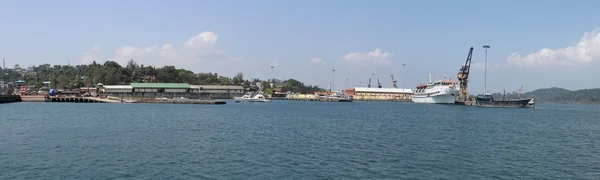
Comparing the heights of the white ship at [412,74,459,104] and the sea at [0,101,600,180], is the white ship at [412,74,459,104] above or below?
above

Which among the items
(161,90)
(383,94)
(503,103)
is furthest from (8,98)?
(383,94)

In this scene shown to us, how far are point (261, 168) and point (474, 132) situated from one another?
80.2 feet

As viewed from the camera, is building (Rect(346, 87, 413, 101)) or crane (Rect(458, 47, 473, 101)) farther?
building (Rect(346, 87, 413, 101))

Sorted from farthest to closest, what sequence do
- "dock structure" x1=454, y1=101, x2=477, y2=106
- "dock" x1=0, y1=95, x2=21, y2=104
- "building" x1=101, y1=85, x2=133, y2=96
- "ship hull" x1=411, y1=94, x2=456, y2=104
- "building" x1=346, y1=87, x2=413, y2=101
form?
"building" x1=346, y1=87, x2=413, y2=101, "building" x1=101, y1=85, x2=133, y2=96, "ship hull" x1=411, y1=94, x2=456, y2=104, "dock structure" x1=454, y1=101, x2=477, y2=106, "dock" x1=0, y1=95, x2=21, y2=104

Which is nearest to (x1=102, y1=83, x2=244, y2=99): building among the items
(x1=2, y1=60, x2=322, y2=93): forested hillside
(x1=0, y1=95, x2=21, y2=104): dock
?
(x1=2, y1=60, x2=322, y2=93): forested hillside

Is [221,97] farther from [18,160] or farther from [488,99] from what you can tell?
[18,160]

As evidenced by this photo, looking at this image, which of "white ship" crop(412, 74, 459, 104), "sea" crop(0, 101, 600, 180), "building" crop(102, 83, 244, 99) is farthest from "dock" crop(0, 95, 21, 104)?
"white ship" crop(412, 74, 459, 104)

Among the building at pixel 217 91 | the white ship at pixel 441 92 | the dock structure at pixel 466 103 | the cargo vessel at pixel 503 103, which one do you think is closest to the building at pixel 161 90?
the building at pixel 217 91

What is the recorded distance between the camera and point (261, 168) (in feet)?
68.1

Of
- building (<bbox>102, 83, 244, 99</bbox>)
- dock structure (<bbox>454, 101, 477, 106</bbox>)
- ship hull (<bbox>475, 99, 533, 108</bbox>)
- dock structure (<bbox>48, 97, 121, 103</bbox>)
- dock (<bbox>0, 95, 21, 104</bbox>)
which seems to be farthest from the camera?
building (<bbox>102, 83, 244, 99</bbox>)

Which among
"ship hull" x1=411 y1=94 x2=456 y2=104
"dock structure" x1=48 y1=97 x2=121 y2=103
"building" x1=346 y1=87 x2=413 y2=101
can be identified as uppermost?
"building" x1=346 y1=87 x2=413 y2=101

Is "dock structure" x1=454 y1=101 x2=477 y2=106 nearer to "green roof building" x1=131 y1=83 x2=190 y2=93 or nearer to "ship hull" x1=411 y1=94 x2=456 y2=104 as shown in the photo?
"ship hull" x1=411 y1=94 x2=456 y2=104

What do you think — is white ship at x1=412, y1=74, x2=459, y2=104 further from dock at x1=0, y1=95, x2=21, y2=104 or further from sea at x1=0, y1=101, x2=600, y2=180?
dock at x1=0, y1=95, x2=21, y2=104

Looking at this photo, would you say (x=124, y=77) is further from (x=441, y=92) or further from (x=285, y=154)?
(x=285, y=154)
